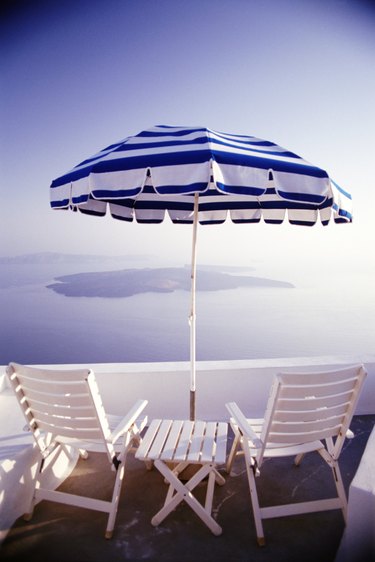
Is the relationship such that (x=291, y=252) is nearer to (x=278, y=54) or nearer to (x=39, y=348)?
(x=39, y=348)

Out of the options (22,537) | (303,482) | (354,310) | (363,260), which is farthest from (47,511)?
(363,260)

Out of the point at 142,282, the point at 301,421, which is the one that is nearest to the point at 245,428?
the point at 301,421

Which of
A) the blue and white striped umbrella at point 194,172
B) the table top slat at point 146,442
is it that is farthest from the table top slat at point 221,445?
the blue and white striped umbrella at point 194,172

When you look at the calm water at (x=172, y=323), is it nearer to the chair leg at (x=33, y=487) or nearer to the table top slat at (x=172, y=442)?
the table top slat at (x=172, y=442)

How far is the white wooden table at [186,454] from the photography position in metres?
2.11

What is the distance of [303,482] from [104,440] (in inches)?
58.5

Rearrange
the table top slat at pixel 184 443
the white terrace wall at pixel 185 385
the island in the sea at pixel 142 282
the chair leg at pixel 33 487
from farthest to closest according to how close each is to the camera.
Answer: the island in the sea at pixel 142 282 → the white terrace wall at pixel 185 385 → the chair leg at pixel 33 487 → the table top slat at pixel 184 443

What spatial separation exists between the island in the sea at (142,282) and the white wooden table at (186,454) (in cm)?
3517

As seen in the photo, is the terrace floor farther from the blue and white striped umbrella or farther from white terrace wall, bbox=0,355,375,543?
the blue and white striped umbrella

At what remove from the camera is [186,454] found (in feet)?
7.00

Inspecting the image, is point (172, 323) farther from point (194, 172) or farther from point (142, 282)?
point (194, 172)

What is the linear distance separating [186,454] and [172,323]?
2714 centimetres

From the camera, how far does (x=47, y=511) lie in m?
2.33

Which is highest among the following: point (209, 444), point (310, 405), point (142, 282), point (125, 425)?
point (310, 405)
